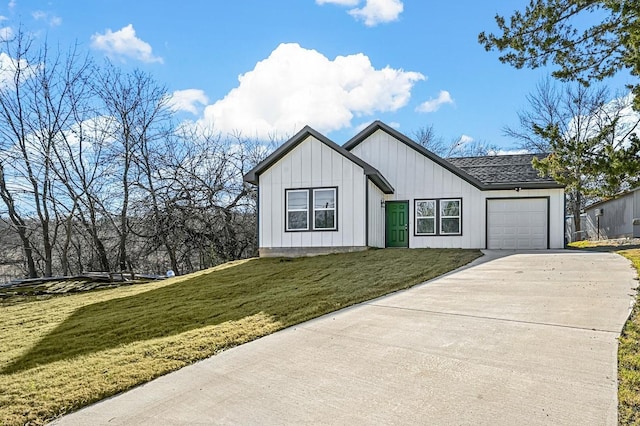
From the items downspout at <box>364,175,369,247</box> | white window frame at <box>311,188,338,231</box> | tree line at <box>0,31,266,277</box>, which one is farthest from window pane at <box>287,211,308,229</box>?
tree line at <box>0,31,266,277</box>

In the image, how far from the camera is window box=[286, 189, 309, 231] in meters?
14.0

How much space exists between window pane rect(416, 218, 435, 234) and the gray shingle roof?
243 cm

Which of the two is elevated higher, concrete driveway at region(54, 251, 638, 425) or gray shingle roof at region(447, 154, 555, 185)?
gray shingle roof at region(447, 154, 555, 185)

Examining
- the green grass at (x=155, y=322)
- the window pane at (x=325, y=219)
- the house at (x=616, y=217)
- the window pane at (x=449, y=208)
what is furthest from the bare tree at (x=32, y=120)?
the house at (x=616, y=217)

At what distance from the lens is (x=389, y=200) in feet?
52.1

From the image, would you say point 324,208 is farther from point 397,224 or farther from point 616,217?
point 616,217

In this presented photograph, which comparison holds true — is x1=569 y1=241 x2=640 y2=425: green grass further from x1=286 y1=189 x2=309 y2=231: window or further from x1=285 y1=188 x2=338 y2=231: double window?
x1=286 y1=189 x2=309 y2=231: window

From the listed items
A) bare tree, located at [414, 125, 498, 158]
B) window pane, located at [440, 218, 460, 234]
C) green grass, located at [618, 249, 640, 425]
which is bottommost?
green grass, located at [618, 249, 640, 425]

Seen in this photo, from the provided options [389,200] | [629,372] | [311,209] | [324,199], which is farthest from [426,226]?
A: [629,372]

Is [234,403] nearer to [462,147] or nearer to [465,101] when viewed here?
[465,101]

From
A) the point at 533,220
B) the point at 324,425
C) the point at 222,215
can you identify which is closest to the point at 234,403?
the point at 324,425

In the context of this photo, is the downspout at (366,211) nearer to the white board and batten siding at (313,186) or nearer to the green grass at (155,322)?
the white board and batten siding at (313,186)

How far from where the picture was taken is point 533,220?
49.7 feet

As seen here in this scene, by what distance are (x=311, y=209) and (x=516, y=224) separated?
7.54 meters
